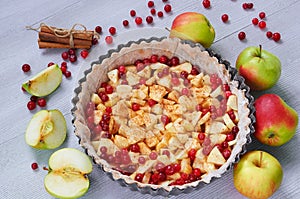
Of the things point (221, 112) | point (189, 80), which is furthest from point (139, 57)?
point (221, 112)

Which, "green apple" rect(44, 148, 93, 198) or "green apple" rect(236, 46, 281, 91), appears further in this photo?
"green apple" rect(236, 46, 281, 91)

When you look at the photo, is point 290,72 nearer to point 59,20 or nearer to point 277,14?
point 277,14

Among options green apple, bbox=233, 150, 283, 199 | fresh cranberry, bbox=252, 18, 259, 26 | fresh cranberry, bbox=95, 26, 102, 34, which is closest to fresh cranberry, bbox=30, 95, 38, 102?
fresh cranberry, bbox=95, 26, 102, 34

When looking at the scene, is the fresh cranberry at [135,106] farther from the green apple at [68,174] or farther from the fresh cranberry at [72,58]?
the fresh cranberry at [72,58]

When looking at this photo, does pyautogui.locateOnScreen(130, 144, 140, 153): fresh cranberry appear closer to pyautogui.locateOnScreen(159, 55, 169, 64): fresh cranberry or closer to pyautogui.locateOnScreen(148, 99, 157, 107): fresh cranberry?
pyautogui.locateOnScreen(148, 99, 157, 107): fresh cranberry

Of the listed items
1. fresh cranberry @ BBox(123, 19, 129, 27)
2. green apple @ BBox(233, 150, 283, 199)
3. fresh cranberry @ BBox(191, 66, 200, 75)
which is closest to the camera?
green apple @ BBox(233, 150, 283, 199)

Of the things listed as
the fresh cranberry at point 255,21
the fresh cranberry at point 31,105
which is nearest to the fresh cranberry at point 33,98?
→ the fresh cranberry at point 31,105
